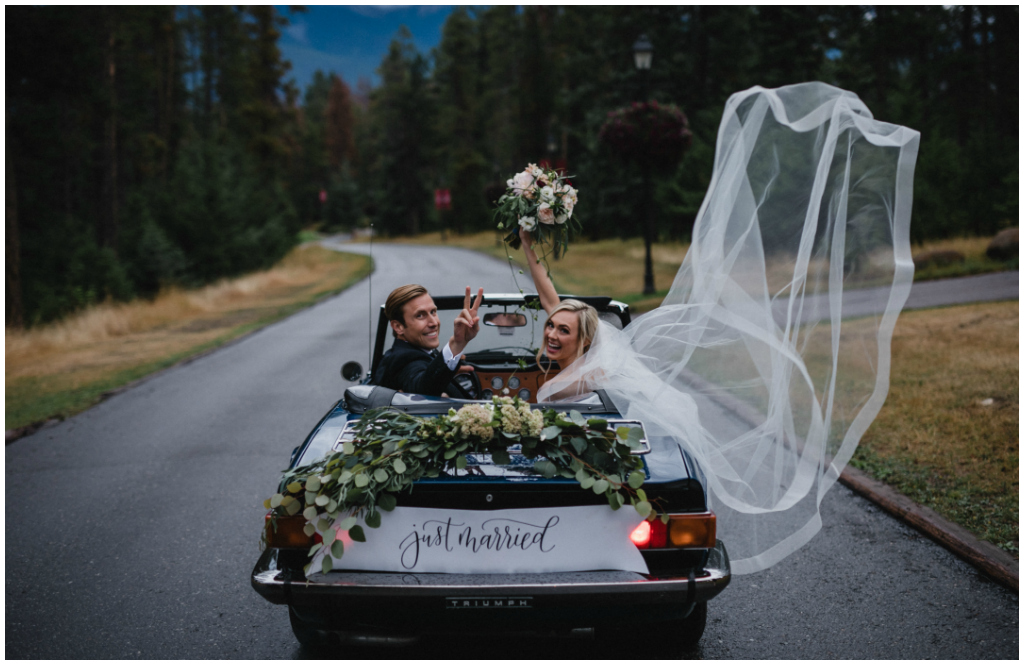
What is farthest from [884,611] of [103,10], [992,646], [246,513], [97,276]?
[103,10]

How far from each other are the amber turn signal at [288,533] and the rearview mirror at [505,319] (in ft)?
6.44

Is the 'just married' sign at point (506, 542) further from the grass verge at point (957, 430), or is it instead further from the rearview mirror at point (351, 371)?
the grass verge at point (957, 430)

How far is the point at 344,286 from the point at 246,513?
22152 mm

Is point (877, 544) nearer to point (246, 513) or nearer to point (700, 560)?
point (700, 560)

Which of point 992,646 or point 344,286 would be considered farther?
point 344,286

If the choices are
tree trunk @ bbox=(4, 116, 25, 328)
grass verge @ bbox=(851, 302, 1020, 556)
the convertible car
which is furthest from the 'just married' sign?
tree trunk @ bbox=(4, 116, 25, 328)

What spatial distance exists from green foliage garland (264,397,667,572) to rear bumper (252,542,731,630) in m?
0.16

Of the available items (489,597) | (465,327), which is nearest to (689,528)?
(489,597)

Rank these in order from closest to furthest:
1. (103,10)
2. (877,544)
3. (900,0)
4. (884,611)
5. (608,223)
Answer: (884,611) < (877,544) < (103,10) < (900,0) < (608,223)

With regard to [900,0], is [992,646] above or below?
below

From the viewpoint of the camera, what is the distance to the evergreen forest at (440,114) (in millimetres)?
20016

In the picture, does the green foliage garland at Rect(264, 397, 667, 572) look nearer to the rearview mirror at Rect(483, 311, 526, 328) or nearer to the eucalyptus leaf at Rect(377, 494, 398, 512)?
the eucalyptus leaf at Rect(377, 494, 398, 512)

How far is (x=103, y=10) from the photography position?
2320 cm

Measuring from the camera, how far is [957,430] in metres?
5.91
